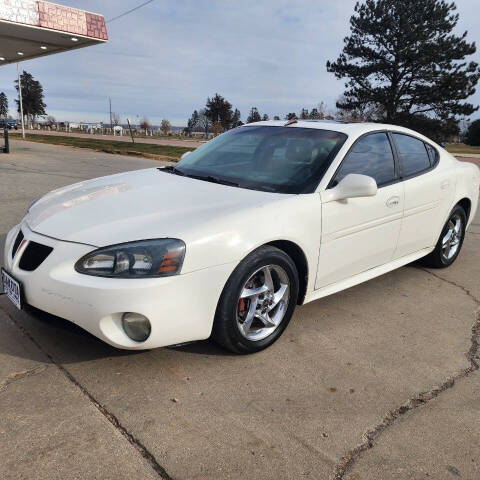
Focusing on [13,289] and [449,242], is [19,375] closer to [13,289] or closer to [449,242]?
[13,289]

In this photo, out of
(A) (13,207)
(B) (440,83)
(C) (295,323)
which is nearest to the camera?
(C) (295,323)

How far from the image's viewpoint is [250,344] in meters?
2.88

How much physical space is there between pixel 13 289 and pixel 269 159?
6.58 feet

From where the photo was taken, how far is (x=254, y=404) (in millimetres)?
2443

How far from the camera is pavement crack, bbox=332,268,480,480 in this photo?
2.05 meters

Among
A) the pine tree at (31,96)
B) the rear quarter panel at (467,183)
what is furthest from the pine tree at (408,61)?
the pine tree at (31,96)

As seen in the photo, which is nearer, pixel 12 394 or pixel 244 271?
pixel 12 394

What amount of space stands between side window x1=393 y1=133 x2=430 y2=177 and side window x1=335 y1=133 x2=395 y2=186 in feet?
0.51

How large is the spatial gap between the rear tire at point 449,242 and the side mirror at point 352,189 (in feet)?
6.07

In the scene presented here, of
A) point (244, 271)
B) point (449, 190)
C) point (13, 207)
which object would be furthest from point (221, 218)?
point (13, 207)

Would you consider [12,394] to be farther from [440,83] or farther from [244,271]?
[440,83]

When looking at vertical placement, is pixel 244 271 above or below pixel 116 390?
above

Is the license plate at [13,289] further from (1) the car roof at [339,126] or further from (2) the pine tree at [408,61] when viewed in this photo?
(2) the pine tree at [408,61]

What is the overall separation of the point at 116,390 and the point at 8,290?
0.95 m
